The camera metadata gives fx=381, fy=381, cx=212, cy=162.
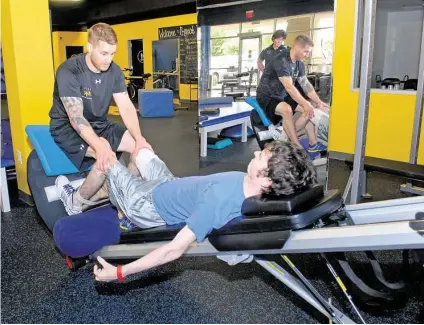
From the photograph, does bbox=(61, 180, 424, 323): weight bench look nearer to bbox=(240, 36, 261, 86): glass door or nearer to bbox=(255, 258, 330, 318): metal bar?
bbox=(255, 258, 330, 318): metal bar

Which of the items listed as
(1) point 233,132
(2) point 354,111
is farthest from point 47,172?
(2) point 354,111

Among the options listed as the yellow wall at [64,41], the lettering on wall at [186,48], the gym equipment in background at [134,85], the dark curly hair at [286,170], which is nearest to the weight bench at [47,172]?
the dark curly hair at [286,170]

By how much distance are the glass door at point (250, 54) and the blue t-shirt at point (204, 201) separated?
1.95 meters

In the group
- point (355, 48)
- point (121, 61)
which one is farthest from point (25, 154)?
point (121, 61)

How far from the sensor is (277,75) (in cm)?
301

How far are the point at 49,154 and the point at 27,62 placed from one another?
2.54 feet

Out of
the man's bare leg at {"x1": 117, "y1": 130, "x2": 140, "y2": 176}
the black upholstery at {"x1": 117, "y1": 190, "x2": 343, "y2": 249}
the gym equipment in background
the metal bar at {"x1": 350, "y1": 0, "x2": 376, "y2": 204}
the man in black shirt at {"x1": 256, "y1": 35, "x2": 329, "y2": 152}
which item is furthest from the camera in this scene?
the gym equipment in background

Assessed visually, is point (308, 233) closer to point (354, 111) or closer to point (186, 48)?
point (354, 111)

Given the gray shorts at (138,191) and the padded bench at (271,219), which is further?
the gray shorts at (138,191)

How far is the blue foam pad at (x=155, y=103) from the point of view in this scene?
769 cm

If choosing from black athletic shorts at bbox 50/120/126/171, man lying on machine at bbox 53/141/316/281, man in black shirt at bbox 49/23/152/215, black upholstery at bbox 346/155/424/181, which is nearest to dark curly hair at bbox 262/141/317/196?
man lying on machine at bbox 53/141/316/281

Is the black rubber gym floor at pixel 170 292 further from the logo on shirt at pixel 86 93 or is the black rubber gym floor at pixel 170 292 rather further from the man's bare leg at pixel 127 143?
the logo on shirt at pixel 86 93

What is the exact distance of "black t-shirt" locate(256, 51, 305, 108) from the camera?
2.90 m

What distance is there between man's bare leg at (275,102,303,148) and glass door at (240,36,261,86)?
325 mm
